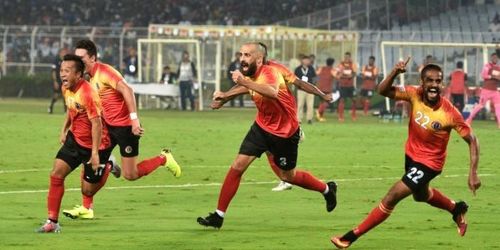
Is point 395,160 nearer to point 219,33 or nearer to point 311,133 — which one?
point 311,133

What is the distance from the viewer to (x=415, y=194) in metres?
15.3

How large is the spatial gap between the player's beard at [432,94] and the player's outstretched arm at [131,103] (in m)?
4.42

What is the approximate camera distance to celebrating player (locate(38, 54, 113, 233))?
1633cm

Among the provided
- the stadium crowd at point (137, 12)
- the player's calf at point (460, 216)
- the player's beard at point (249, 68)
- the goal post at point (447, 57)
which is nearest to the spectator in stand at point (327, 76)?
the goal post at point (447, 57)

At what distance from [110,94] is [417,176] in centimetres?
507

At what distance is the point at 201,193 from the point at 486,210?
4472 millimetres

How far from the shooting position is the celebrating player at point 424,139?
1499 cm

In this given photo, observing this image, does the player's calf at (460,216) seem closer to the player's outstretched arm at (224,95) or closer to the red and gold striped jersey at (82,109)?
the player's outstretched arm at (224,95)

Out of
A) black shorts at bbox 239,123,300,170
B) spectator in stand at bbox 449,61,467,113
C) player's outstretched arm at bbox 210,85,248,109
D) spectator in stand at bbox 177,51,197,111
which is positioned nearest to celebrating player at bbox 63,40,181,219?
black shorts at bbox 239,123,300,170

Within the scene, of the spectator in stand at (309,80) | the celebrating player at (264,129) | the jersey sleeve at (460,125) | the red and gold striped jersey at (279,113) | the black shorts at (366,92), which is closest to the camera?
the jersey sleeve at (460,125)

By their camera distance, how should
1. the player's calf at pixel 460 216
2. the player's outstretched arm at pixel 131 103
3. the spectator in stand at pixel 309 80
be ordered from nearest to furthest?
the player's calf at pixel 460 216 → the player's outstretched arm at pixel 131 103 → the spectator in stand at pixel 309 80

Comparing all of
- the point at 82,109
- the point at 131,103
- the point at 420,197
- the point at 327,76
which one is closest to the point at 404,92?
the point at 420,197

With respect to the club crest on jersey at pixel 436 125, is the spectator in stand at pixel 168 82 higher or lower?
lower

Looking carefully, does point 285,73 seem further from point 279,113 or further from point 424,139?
point 424,139
